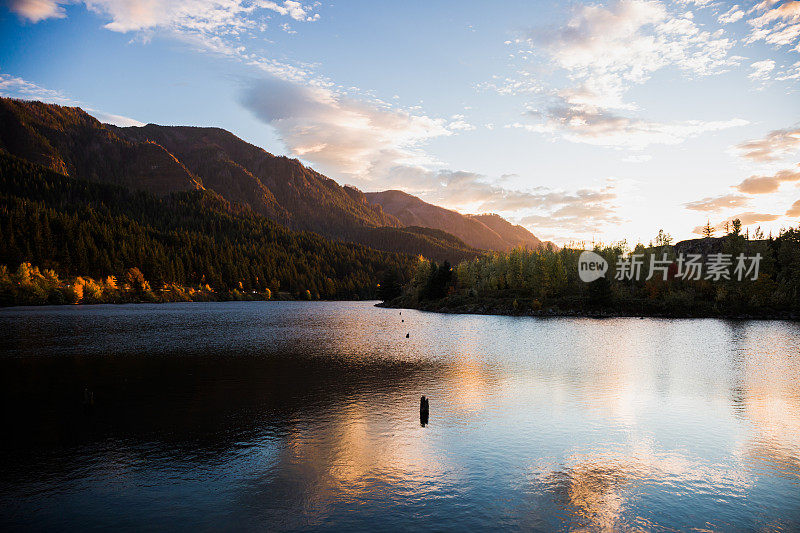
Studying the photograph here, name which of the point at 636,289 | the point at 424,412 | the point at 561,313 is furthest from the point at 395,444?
the point at 636,289

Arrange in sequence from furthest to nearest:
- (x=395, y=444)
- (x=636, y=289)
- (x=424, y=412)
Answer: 1. (x=636, y=289)
2. (x=424, y=412)
3. (x=395, y=444)

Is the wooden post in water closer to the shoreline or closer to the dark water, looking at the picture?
the dark water

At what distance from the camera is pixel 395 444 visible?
89.2 feet

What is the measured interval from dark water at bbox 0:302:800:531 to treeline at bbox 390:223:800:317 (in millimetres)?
98761

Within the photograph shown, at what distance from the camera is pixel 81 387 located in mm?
41219

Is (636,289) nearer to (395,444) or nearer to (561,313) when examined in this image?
(561,313)

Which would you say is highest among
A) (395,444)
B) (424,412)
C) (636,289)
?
(636,289)

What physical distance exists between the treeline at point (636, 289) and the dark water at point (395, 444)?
324 feet

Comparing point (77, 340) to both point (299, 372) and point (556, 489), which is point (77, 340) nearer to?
point (299, 372)

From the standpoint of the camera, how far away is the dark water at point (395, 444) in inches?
750

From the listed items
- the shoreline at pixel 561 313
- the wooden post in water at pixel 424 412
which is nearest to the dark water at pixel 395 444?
the wooden post in water at pixel 424 412

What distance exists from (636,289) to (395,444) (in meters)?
181

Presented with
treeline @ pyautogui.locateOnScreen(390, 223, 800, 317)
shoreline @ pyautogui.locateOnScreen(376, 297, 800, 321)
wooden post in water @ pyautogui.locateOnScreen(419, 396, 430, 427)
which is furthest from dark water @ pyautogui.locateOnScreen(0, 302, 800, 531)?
treeline @ pyautogui.locateOnScreen(390, 223, 800, 317)

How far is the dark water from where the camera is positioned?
19.1 meters
